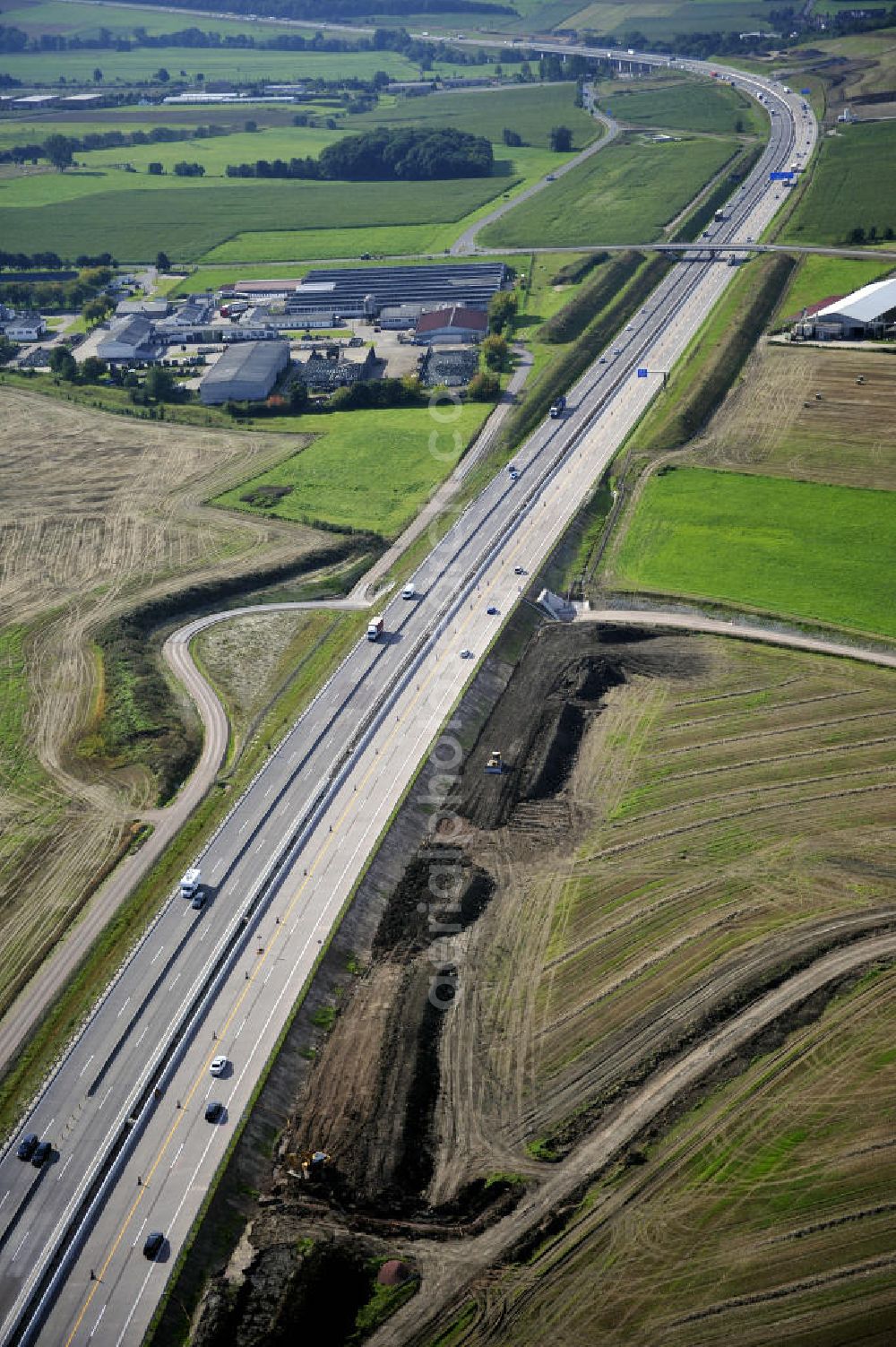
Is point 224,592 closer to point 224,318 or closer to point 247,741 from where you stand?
point 247,741

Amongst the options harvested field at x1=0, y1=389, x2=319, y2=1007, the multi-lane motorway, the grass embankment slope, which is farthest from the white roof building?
the grass embankment slope

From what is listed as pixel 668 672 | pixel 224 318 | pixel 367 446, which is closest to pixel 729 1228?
pixel 668 672

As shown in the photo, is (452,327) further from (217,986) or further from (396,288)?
(217,986)

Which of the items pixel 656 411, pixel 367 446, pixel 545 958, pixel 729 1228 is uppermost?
pixel 656 411

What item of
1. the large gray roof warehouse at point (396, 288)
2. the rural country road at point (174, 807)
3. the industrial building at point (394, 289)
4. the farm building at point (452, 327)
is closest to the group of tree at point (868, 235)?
the industrial building at point (394, 289)

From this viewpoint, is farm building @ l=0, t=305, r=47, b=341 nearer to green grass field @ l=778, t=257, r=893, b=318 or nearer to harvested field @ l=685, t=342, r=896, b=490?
harvested field @ l=685, t=342, r=896, b=490

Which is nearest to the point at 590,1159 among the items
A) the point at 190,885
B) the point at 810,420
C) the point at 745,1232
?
the point at 745,1232

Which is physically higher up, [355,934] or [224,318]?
[224,318]
